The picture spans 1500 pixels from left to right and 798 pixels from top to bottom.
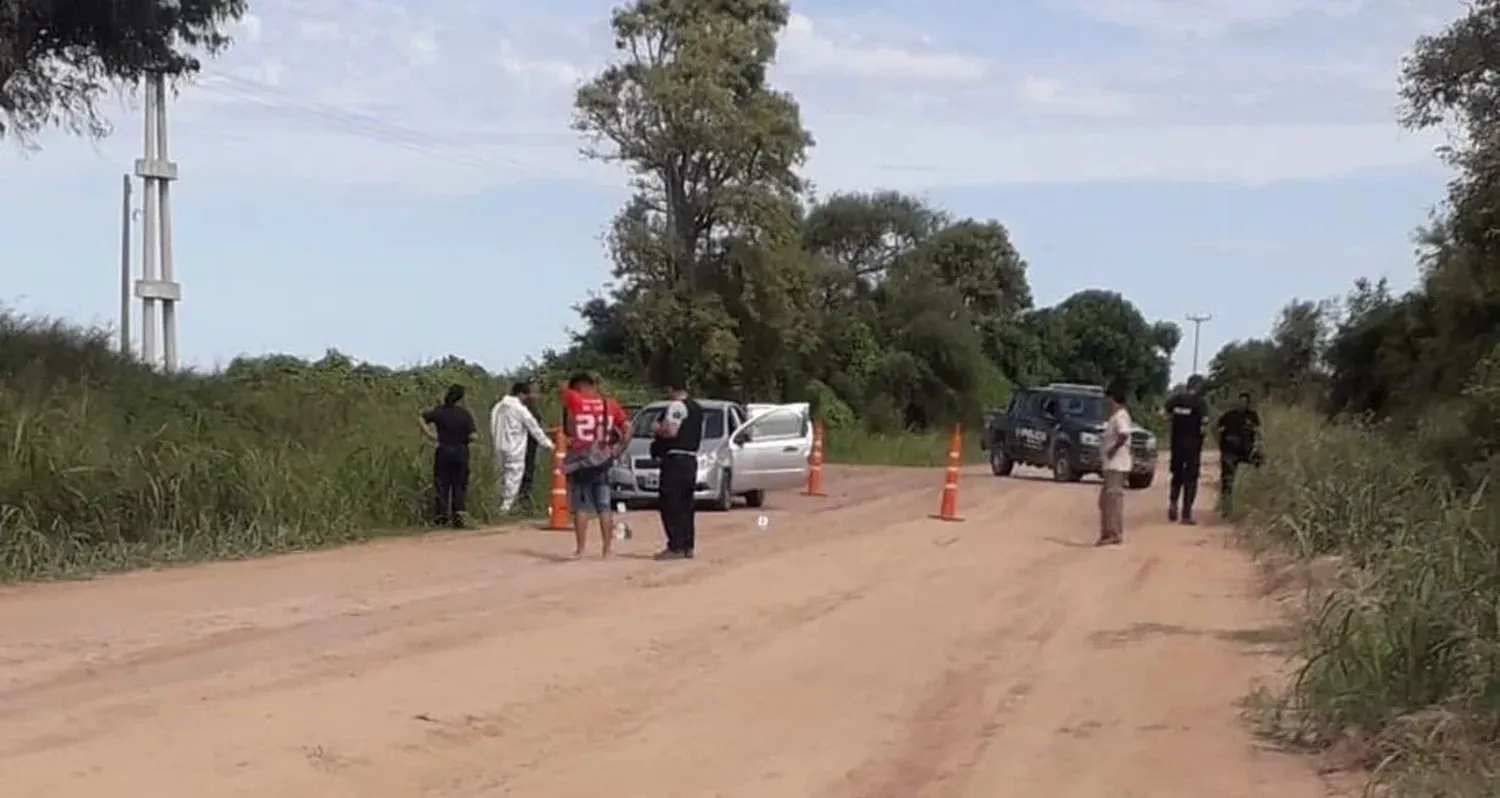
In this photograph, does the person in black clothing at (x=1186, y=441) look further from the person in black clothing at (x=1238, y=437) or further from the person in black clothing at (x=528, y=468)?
the person in black clothing at (x=528, y=468)

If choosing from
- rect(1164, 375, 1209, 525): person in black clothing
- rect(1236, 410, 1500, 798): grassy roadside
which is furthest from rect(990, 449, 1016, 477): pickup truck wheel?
rect(1236, 410, 1500, 798): grassy roadside

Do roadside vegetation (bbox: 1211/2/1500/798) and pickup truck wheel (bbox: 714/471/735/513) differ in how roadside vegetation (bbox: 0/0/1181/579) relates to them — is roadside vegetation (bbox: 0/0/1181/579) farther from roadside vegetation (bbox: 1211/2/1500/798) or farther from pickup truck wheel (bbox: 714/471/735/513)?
roadside vegetation (bbox: 1211/2/1500/798)

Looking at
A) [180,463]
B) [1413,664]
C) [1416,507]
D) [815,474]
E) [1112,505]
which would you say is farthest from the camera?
[815,474]

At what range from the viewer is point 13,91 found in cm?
2600

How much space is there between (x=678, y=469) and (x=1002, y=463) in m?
21.7

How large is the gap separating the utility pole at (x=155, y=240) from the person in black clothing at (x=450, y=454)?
27.6ft

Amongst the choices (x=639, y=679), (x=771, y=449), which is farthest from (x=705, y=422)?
(x=639, y=679)

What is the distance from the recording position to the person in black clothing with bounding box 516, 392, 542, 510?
79.4ft

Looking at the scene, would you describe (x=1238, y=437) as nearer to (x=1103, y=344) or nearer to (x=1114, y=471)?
(x=1114, y=471)

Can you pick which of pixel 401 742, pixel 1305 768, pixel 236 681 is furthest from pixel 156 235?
pixel 1305 768

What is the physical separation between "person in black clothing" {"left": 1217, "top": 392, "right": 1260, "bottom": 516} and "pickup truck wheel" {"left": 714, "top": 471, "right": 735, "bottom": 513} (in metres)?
6.85

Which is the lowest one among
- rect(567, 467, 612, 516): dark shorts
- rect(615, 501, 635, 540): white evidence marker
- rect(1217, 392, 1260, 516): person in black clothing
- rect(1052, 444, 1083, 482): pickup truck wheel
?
rect(615, 501, 635, 540): white evidence marker

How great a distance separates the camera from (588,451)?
18125mm

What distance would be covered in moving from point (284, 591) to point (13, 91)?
13301 mm
